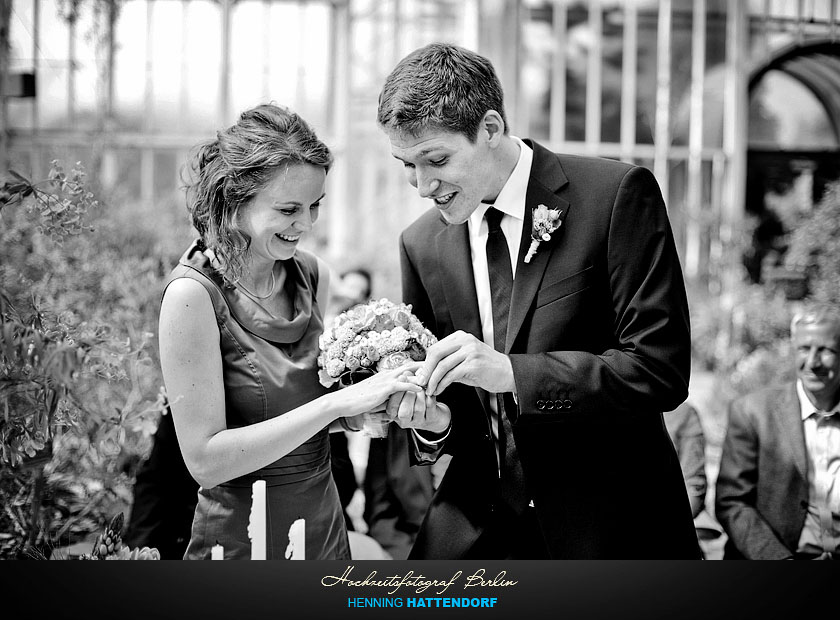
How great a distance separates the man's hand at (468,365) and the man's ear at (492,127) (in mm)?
544

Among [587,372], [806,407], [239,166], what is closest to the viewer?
[587,372]

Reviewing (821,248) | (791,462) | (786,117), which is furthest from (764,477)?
(786,117)

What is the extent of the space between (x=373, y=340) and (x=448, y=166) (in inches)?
19.8

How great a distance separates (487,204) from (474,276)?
0.67ft

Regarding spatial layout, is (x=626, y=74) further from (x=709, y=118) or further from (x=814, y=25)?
(x=814, y=25)

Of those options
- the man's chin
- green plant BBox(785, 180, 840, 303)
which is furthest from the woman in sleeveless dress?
green plant BBox(785, 180, 840, 303)

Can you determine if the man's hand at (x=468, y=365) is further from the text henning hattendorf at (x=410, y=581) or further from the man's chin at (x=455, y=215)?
the text henning hattendorf at (x=410, y=581)

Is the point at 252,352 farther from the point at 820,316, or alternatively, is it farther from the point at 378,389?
the point at 820,316

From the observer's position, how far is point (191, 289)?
7.57 ft

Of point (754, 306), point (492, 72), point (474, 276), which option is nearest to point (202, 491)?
point (474, 276)

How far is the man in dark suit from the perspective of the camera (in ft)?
12.2

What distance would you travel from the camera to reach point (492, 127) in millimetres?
2344

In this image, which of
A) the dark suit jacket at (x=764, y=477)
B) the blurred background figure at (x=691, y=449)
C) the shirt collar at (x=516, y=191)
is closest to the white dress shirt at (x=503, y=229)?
the shirt collar at (x=516, y=191)

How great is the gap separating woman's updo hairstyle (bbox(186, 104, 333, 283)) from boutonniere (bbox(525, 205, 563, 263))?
2.02 feet
